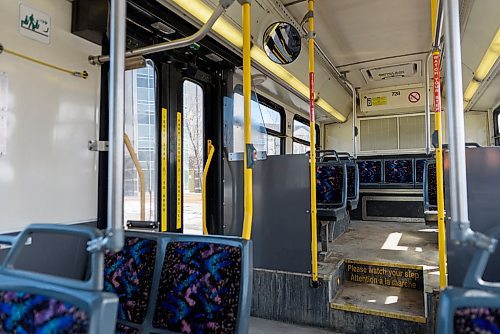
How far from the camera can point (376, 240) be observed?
4309 mm

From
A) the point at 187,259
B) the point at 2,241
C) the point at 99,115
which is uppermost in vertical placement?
the point at 99,115

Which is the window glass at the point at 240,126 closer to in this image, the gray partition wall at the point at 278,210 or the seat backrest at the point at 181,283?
the gray partition wall at the point at 278,210

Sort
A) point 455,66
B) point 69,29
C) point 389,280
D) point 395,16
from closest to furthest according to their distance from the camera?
point 455,66 → point 69,29 → point 389,280 → point 395,16

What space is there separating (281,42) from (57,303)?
9.56ft

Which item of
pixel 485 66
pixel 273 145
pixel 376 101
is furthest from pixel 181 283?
pixel 376 101

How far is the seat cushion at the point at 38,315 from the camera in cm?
84

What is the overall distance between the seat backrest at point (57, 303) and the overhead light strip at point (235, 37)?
1.79 m

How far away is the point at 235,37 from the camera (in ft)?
9.37

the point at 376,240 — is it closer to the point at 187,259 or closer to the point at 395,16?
the point at 395,16

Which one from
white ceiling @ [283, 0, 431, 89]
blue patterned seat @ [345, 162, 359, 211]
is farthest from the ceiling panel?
blue patterned seat @ [345, 162, 359, 211]

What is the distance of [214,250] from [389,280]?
217cm

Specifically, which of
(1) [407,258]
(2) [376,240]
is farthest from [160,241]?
(2) [376,240]

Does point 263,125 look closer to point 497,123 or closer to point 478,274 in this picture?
point 478,274

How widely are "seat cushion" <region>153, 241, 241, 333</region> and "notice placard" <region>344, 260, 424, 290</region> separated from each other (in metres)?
2.08
